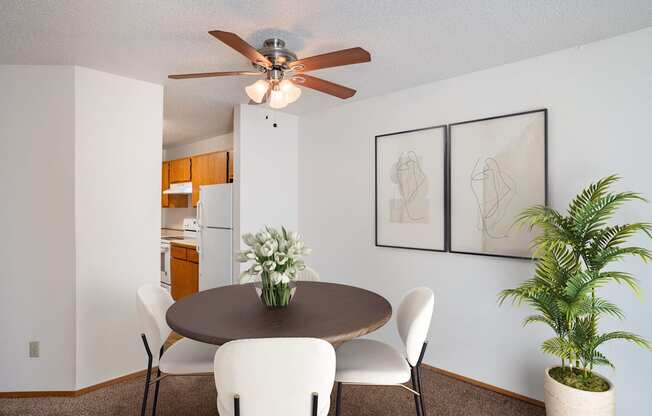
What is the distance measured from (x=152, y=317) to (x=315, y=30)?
1782mm

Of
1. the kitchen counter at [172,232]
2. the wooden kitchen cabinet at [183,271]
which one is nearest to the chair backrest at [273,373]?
the wooden kitchen cabinet at [183,271]

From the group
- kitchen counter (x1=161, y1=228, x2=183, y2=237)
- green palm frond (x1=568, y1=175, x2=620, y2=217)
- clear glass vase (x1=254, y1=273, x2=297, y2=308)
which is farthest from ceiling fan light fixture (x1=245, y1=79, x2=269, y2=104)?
kitchen counter (x1=161, y1=228, x2=183, y2=237)

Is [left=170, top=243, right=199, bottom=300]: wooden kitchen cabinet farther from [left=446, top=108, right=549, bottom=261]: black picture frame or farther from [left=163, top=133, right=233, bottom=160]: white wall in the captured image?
[left=446, top=108, right=549, bottom=261]: black picture frame

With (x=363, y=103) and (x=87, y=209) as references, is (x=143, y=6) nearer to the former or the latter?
(x=87, y=209)

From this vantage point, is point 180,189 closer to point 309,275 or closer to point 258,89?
point 309,275

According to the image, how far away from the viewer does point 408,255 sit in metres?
3.12

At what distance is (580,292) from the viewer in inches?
75.1

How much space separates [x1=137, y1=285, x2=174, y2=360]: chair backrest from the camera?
1.87 meters

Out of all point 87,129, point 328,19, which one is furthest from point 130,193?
point 328,19

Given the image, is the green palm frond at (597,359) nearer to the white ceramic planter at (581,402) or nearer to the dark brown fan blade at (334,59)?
the white ceramic planter at (581,402)

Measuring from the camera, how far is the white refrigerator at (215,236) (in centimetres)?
370

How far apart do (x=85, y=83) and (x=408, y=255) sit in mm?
2837

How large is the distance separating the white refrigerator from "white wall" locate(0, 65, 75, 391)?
4.51ft

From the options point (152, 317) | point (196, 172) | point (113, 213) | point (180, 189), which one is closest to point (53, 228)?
point (113, 213)
